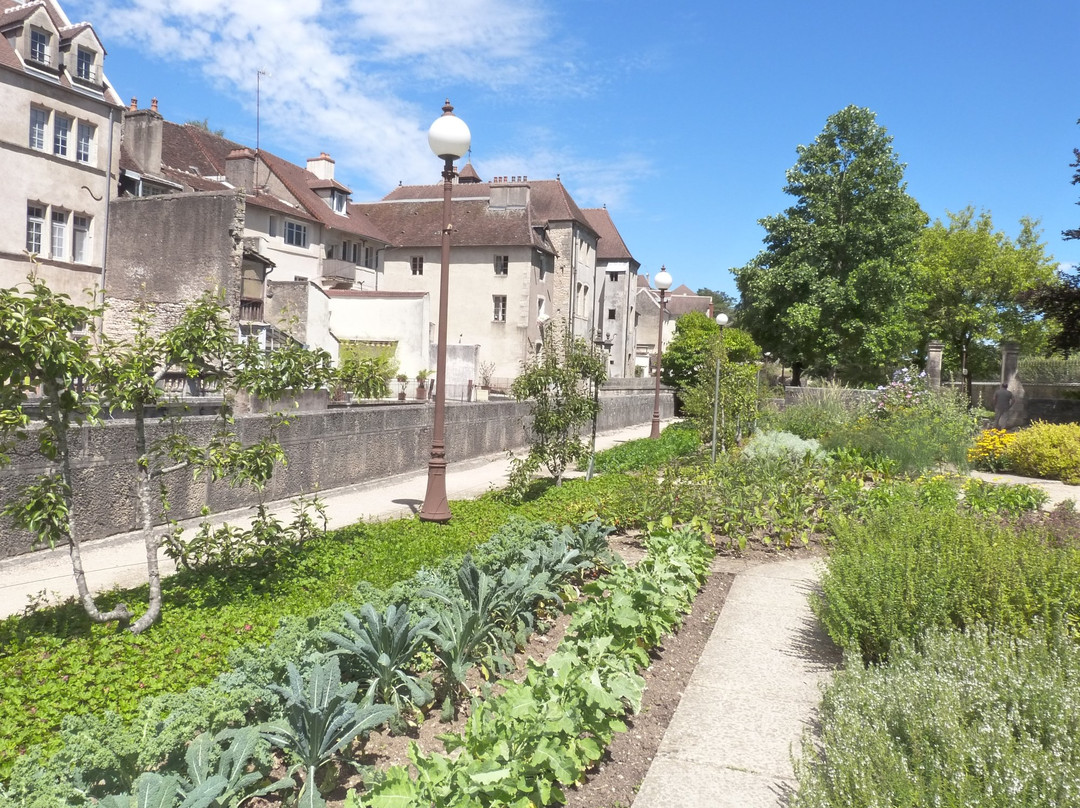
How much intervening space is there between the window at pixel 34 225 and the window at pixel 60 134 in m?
1.89

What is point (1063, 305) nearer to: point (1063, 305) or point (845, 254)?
point (1063, 305)

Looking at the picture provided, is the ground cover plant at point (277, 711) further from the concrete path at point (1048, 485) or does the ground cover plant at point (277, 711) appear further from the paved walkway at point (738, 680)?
the concrete path at point (1048, 485)

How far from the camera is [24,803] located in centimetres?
256

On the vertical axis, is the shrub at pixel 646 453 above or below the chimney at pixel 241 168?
below

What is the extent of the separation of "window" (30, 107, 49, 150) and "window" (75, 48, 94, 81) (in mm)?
1938

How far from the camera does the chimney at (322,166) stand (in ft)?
137

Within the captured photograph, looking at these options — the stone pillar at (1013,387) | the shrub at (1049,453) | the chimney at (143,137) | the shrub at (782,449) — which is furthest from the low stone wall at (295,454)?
the chimney at (143,137)

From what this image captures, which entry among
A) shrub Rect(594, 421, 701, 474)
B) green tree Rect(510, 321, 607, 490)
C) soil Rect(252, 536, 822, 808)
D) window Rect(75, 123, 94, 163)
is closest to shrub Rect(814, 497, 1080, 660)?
soil Rect(252, 536, 822, 808)

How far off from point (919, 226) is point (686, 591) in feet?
110

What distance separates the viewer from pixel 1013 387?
23.4 meters

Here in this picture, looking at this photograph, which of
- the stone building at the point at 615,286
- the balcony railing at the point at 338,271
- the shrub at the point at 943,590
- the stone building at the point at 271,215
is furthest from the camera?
the stone building at the point at 615,286

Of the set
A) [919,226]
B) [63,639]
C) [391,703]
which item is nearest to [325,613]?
[391,703]

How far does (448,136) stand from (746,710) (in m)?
7.08

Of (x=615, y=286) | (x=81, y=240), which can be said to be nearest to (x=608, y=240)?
(x=615, y=286)
